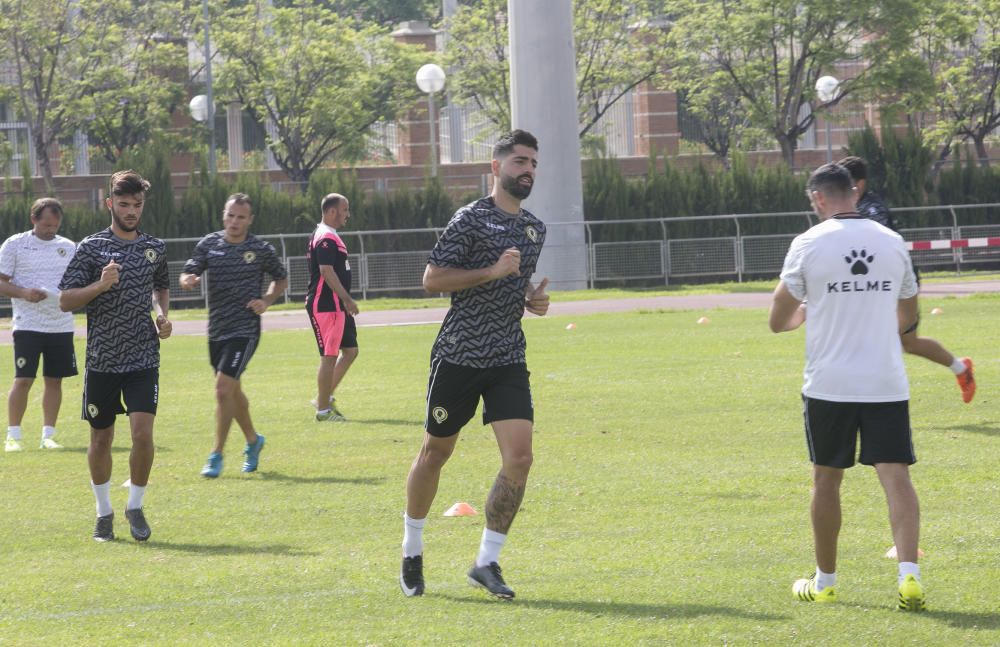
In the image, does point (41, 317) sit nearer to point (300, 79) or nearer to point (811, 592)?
point (811, 592)

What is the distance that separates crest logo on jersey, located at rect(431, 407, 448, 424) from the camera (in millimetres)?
7000

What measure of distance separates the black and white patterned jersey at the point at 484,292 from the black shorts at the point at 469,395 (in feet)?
0.16

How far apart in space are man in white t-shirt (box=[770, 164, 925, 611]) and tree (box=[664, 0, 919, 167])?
35.4 m

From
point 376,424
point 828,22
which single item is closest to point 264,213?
point 828,22

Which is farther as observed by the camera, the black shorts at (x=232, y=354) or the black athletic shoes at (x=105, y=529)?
the black shorts at (x=232, y=354)

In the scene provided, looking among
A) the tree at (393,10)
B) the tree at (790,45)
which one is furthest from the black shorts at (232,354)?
the tree at (393,10)

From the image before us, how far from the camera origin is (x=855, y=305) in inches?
250

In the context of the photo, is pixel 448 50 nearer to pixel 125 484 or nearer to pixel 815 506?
pixel 125 484

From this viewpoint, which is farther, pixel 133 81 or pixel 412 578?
pixel 133 81

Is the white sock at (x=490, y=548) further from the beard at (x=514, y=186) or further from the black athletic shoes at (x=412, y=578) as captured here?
the beard at (x=514, y=186)

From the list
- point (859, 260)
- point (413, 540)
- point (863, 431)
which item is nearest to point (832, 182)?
point (859, 260)

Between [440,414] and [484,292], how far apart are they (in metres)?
0.59

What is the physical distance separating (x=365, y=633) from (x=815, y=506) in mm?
1958

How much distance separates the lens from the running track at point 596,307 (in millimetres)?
27859
